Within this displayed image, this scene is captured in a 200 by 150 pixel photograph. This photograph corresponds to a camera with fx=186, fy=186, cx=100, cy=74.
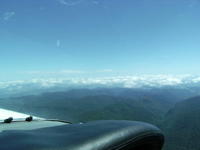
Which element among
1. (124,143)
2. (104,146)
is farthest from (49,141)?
(124,143)

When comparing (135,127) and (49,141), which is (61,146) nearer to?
(49,141)

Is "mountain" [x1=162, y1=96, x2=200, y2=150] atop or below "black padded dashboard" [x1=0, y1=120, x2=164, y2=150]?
below

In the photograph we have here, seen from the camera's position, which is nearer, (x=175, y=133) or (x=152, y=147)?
(x=152, y=147)

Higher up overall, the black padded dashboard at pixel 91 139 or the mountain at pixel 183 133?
the black padded dashboard at pixel 91 139

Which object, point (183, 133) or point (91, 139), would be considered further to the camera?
point (183, 133)

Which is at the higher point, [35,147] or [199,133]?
[35,147]

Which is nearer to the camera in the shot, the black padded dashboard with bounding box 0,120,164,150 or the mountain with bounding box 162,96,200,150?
the black padded dashboard with bounding box 0,120,164,150

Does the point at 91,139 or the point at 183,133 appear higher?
the point at 91,139

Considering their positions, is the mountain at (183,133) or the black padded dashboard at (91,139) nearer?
the black padded dashboard at (91,139)
